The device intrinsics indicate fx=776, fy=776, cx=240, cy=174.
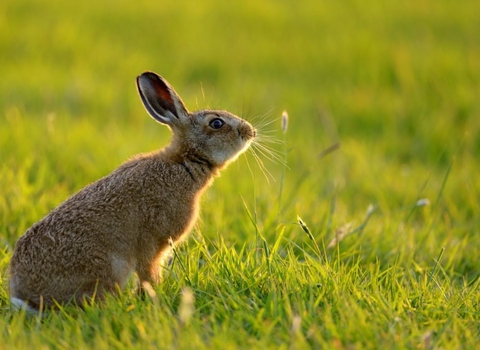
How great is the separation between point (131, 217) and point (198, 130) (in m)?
0.98

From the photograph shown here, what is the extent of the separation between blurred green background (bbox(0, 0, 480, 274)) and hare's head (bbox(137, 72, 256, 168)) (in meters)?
0.44

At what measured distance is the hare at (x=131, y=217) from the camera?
14.1ft

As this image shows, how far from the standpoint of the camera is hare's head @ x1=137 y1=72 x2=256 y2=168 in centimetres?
521

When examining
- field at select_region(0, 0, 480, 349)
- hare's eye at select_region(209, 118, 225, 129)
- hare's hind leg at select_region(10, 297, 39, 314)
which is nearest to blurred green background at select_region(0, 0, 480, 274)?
field at select_region(0, 0, 480, 349)

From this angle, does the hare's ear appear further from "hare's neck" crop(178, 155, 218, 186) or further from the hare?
"hare's neck" crop(178, 155, 218, 186)

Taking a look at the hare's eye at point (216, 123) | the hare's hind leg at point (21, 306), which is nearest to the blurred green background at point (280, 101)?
the hare's eye at point (216, 123)

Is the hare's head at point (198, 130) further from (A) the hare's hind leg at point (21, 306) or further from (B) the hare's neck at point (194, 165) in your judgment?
(A) the hare's hind leg at point (21, 306)

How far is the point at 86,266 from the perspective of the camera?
14.2 feet

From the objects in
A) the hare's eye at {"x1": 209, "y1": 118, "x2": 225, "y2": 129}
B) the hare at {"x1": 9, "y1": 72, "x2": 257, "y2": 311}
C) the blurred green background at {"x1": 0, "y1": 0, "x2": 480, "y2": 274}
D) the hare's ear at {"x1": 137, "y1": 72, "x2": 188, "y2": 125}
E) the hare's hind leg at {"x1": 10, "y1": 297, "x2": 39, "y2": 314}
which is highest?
the hare's ear at {"x1": 137, "y1": 72, "x2": 188, "y2": 125}

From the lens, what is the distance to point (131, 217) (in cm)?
454

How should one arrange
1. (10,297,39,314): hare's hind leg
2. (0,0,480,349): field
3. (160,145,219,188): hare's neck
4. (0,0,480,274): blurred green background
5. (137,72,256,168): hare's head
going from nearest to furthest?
(0,0,480,349): field → (10,297,39,314): hare's hind leg → (160,145,219,188): hare's neck → (137,72,256,168): hare's head → (0,0,480,274): blurred green background

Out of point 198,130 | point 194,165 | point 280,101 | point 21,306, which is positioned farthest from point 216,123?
point 280,101

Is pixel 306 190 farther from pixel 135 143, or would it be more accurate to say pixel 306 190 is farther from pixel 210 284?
pixel 210 284

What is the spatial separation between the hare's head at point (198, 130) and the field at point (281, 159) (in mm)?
422
